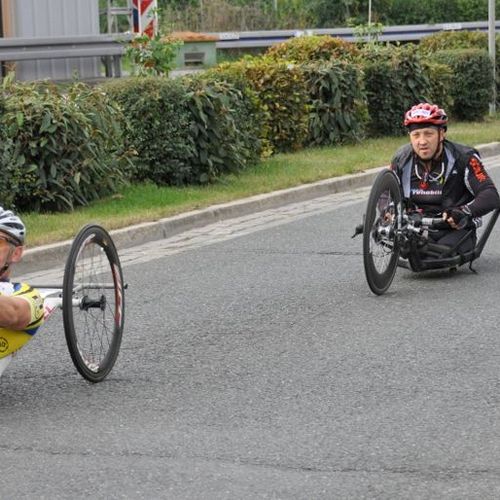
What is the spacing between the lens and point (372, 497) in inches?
200

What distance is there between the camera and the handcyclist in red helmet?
941 cm

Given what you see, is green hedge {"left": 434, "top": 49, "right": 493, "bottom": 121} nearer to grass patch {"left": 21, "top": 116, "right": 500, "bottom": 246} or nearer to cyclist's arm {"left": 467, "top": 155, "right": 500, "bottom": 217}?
grass patch {"left": 21, "top": 116, "right": 500, "bottom": 246}

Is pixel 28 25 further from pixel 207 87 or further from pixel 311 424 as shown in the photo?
pixel 311 424

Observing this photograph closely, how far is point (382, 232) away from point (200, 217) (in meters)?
3.74

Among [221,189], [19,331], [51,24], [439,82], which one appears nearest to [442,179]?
[19,331]

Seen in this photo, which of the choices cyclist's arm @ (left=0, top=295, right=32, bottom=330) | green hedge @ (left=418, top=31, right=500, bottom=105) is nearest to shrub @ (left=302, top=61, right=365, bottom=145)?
green hedge @ (left=418, top=31, right=500, bottom=105)

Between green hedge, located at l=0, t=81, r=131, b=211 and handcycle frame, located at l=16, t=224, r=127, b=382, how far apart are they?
16.3 feet

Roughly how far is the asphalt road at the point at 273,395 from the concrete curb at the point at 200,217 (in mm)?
738

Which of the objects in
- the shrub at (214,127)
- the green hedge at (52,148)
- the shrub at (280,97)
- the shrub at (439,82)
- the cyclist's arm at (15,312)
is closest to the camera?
the cyclist's arm at (15,312)

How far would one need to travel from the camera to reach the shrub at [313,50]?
1944 centimetres

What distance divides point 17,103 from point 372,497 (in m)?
7.86

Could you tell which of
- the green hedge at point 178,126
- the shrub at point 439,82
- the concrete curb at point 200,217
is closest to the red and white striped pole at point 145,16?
the green hedge at point 178,126

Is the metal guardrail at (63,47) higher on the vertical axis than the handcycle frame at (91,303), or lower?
higher

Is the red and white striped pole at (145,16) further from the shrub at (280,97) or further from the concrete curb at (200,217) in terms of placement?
the concrete curb at (200,217)
